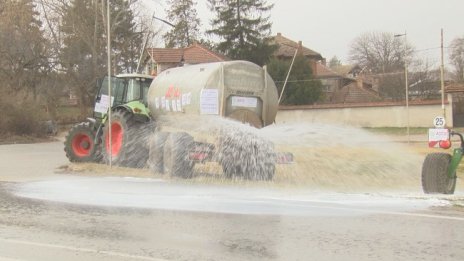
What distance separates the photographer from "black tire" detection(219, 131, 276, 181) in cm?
1273

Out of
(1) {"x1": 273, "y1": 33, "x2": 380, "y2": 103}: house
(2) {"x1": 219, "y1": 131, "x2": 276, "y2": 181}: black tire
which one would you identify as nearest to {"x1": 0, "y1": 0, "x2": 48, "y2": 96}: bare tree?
(1) {"x1": 273, "y1": 33, "x2": 380, "y2": 103}: house

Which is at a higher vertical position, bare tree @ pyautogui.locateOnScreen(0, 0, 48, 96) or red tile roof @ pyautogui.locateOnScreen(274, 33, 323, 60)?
red tile roof @ pyautogui.locateOnScreen(274, 33, 323, 60)

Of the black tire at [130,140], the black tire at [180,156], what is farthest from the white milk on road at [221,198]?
the black tire at [130,140]

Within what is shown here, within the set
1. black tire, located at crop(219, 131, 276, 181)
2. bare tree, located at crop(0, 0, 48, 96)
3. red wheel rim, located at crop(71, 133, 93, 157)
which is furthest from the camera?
bare tree, located at crop(0, 0, 48, 96)

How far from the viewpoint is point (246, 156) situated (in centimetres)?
1296

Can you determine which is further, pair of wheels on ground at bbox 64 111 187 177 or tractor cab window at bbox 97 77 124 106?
tractor cab window at bbox 97 77 124 106

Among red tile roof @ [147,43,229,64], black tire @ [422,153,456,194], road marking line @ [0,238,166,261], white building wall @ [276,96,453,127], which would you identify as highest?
red tile roof @ [147,43,229,64]

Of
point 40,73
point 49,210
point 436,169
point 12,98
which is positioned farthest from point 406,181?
point 40,73

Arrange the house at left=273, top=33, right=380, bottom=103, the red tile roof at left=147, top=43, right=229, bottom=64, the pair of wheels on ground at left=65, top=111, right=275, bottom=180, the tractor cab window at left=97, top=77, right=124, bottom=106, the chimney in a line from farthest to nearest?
the chimney
the house at left=273, top=33, right=380, bottom=103
the red tile roof at left=147, top=43, right=229, bottom=64
the tractor cab window at left=97, top=77, right=124, bottom=106
the pair of wheels on ground at left=65, top=111, right=275, bottom=180

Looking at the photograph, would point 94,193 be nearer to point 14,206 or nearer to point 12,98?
point 14,206

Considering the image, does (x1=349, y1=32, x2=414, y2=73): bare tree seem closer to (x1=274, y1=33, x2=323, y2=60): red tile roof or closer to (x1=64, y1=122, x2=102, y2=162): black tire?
(x1=274, y1=33, x2=323, y2=60): red tile roof

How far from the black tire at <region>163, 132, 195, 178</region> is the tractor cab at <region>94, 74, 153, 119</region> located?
152 inches

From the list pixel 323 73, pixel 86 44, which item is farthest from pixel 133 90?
pixel 323 73

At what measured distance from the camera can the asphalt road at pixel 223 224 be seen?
268 inches
